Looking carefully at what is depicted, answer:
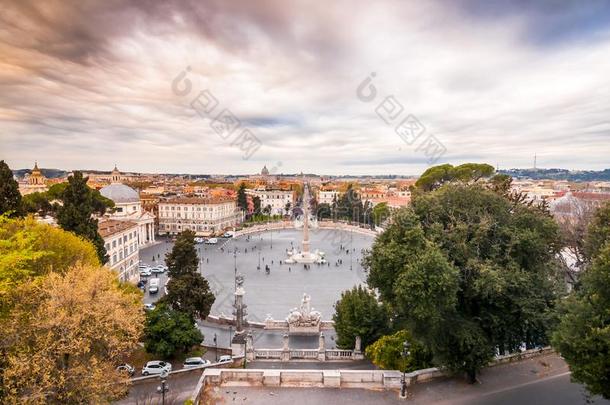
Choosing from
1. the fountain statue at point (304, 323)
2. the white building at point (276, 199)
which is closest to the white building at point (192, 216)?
the white building at point (276, 199)

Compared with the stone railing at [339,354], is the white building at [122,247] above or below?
above

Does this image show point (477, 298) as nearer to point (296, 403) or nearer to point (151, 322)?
point (296, 403)

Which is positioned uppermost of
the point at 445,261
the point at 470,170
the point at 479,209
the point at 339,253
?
the point at 470,170

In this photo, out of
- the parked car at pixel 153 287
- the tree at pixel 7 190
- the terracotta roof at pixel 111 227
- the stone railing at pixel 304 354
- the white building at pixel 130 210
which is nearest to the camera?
the stone railing at pixel 304 354

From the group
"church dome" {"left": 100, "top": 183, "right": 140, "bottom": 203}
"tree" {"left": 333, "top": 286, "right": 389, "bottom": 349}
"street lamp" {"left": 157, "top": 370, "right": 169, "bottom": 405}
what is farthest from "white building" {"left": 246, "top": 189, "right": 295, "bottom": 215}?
"street lamp" {"left": 157, "top": 370, "right": 169, "bottom": 405}

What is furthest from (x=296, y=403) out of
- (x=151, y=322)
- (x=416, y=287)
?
(x=151, y=322)

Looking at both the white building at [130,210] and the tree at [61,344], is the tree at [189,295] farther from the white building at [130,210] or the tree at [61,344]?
the white building at [130,210]
